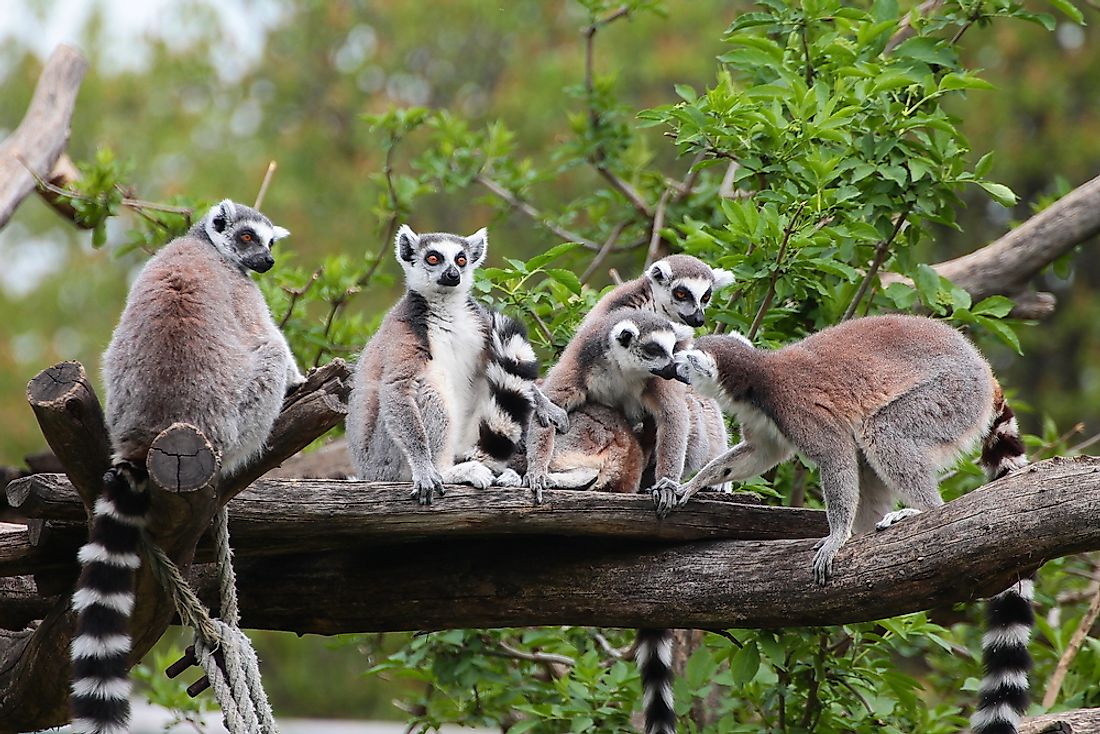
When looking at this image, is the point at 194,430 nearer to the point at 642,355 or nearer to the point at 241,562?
the point at 241,562

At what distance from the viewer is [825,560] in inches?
160

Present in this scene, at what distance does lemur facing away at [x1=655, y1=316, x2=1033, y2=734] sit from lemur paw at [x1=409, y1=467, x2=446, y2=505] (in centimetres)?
80

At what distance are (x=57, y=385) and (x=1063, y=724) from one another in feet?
12.3

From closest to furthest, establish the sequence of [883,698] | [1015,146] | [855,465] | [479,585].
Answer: [855,465] → [479,585] → [883,698] → [1015,146]

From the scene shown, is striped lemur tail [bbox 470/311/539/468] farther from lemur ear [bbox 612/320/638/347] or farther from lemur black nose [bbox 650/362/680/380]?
lemur black nose [bbox 650/362/680/380]

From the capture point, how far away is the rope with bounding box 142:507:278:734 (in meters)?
3.67

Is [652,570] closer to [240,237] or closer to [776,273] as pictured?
[776,273]

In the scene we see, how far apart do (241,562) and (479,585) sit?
0.93 m

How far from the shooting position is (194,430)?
3434 mm

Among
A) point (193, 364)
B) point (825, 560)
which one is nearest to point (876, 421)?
point (825, 560)

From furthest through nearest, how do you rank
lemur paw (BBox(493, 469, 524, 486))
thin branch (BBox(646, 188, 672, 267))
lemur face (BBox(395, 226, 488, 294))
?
thin branch (BBox(646, 188, 672, 267)), lemur face (BBox(395, 226, 488, 294)), lemur paw (BBox(493, 469, 524, 486))

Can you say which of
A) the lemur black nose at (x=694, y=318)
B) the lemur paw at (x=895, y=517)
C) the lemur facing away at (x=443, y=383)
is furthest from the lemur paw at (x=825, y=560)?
the lemur black nose at (x=694, y=318)

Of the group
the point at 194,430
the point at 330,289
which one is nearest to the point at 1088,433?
the point at 330,289

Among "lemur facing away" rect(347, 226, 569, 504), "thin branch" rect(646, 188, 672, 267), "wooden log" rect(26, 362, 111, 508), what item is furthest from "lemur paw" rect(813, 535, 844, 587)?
"thin branch" rect(646, 188, 672, 267)
